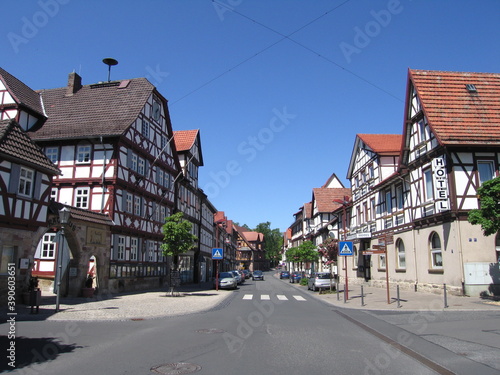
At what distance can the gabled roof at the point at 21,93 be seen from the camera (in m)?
24.6

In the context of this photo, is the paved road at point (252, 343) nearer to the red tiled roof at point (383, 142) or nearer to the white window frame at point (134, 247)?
the white window frame at point (134, 247)

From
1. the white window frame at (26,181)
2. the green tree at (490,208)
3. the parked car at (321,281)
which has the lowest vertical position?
the parked car at (321,281)

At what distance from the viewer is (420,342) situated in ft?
32.3

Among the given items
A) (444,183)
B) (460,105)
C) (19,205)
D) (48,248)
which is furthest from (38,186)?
(460,105)

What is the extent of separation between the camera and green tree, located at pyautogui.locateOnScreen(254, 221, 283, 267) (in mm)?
160625

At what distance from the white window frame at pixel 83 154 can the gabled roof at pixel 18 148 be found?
22.4ft

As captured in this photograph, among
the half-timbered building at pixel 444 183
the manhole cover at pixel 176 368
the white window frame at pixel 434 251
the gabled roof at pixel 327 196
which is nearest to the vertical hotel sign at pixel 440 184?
the half-timbered building at pixel 444 183

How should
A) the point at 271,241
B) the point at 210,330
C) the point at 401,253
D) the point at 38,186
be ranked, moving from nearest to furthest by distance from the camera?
the point at 210,330
the point at 38,186
the point at 401,253
the point at 271,241

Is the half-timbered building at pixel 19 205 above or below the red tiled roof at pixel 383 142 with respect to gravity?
below

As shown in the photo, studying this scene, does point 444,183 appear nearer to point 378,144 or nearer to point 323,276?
point 323,276

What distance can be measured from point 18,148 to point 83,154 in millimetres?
8687

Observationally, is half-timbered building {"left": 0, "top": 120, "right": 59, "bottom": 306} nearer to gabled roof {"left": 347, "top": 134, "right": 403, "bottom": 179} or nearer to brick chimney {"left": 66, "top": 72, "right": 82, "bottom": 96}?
brick chimney {"left": 66, "top": 72, "right": 82, "bottom": 96}

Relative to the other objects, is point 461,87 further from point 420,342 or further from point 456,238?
point 420,342

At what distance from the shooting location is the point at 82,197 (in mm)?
25297
